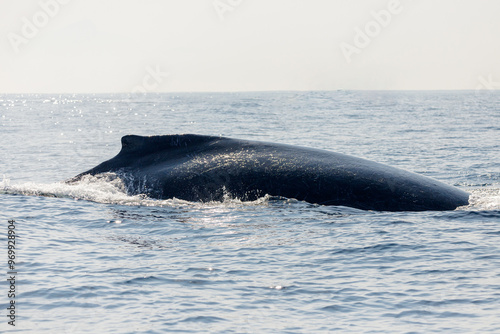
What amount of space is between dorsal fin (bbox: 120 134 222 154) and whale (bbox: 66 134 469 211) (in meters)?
0.02

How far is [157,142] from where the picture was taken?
40.3ft

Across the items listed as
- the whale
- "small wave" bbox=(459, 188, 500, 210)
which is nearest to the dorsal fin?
the whale

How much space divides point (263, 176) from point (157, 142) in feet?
7.79

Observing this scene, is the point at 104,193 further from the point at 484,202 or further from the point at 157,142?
the point at 484,202

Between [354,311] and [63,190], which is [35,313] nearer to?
[354,311]

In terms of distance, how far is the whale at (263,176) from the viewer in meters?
10.7

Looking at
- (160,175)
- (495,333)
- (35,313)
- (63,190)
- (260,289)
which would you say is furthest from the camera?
(63,190)

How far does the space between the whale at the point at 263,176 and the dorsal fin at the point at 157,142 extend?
18 mm

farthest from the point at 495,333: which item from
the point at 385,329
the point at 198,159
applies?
the point at 198,159

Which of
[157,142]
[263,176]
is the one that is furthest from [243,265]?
[157,142]

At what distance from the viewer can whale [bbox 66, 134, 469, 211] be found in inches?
423

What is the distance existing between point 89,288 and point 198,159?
16.5 feet

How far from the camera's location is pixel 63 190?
1313 cm

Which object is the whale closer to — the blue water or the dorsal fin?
the dorsal fin
